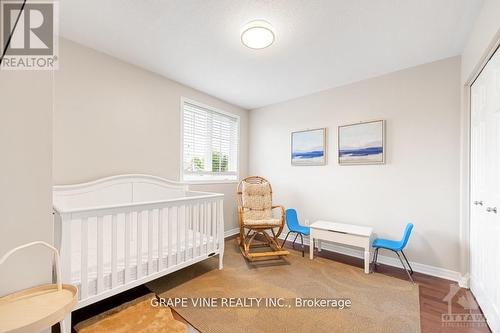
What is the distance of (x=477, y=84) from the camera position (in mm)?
1969

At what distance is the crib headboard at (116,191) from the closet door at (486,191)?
3140 mm

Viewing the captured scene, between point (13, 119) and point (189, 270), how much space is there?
7.00ft

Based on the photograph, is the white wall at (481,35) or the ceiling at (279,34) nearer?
the white wall at (481,35)

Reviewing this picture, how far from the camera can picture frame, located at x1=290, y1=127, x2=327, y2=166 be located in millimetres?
3326

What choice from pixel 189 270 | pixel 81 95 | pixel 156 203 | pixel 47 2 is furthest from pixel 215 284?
pixel 47 2

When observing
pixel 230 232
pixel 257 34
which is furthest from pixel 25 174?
pixel 230 232

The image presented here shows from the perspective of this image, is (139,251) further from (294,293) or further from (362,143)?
(362,143)

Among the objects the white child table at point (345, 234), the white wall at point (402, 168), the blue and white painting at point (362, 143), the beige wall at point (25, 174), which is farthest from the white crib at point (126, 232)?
the blue and white painting at point (362, 143)

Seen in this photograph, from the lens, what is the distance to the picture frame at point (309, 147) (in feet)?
10.9

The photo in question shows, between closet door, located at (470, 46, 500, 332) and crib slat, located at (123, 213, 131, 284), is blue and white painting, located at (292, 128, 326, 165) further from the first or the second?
crib slat, located at (123, 213, 131, 284)

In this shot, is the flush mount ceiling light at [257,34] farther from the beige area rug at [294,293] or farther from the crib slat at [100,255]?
the beige area rug at [294,293]

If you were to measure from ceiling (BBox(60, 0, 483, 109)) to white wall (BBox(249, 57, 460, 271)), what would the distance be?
28 centimetres

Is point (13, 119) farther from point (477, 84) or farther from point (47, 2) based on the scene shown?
point (477, 84)

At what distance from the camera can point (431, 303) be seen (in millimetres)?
1912
